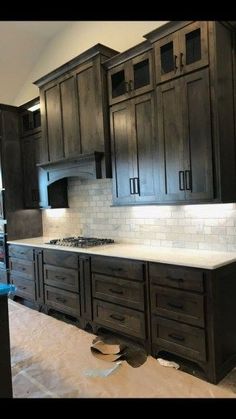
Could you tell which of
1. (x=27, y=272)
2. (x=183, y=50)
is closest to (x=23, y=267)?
(x=27, y=272)

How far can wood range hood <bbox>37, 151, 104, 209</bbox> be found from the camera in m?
3.37

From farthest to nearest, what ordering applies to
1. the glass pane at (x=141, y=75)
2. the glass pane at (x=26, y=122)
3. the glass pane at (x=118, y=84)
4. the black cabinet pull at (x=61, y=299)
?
the glass pane at (x=26, y=122), the black cabinet pull at (x=61, y=299), the glass pane at (x=118, y=84), the glass pane at (x=141, y=75)

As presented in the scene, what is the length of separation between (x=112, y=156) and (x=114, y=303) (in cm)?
154

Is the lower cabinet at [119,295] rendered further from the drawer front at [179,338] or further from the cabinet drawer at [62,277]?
the cabinet drawer at [62,277]

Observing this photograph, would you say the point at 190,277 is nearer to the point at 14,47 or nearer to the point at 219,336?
the point at 219,336

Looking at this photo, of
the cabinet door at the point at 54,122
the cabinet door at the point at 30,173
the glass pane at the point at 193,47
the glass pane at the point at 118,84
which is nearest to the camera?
the glass pane at the point at 193,47

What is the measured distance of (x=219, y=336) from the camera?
90.4 inches

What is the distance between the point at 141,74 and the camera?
3154 millimetres

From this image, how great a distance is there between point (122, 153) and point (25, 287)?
238cm

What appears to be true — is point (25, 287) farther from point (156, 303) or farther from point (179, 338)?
point (179, 338)

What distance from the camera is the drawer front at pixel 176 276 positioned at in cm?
232

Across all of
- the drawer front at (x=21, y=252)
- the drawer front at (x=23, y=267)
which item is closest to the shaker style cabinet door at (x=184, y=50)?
the drawer front at (x=21, y=252)

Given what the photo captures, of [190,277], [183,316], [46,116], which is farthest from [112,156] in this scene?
→ [183,316]

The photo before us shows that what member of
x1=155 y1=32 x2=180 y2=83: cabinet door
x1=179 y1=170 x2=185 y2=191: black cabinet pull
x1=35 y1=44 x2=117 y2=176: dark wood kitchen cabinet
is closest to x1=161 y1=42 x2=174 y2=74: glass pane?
x1=155 y1=32 x2=180 y2=83: cabinet door
